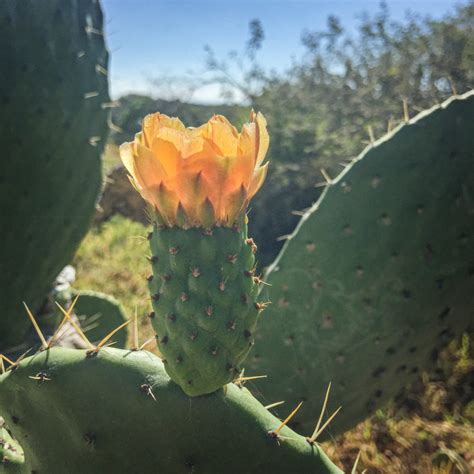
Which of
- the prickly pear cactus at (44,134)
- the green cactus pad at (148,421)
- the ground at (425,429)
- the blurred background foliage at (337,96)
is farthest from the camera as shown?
the blurred background foliage at (337,96)

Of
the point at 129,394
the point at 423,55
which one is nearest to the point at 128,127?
the point at 423,55

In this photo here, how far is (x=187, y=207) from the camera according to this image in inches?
28.6

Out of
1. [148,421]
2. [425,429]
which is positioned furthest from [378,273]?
[425,429]

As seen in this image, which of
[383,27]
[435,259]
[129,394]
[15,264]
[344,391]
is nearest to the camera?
[129,394]

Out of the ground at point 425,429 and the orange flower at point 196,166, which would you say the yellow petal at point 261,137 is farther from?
the ground at point 425,429

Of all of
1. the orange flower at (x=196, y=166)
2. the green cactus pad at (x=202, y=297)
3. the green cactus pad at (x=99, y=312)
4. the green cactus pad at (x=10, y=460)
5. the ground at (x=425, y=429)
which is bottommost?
the ground at (x=425, y=429)

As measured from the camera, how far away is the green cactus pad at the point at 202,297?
74 cm

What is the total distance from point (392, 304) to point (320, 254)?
0.21 metres

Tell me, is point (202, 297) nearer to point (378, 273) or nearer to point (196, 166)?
point (196, 166)

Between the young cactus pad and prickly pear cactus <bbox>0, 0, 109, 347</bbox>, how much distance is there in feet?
3.51

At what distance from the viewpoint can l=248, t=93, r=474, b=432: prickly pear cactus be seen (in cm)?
135

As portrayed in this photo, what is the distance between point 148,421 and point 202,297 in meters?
0.23

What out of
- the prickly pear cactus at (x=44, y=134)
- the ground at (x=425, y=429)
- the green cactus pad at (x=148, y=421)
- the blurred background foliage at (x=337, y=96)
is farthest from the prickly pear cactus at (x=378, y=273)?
the blurred background foliage at (x=337, y=96)

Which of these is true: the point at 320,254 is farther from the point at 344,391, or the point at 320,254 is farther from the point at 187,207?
the point at 187,207
